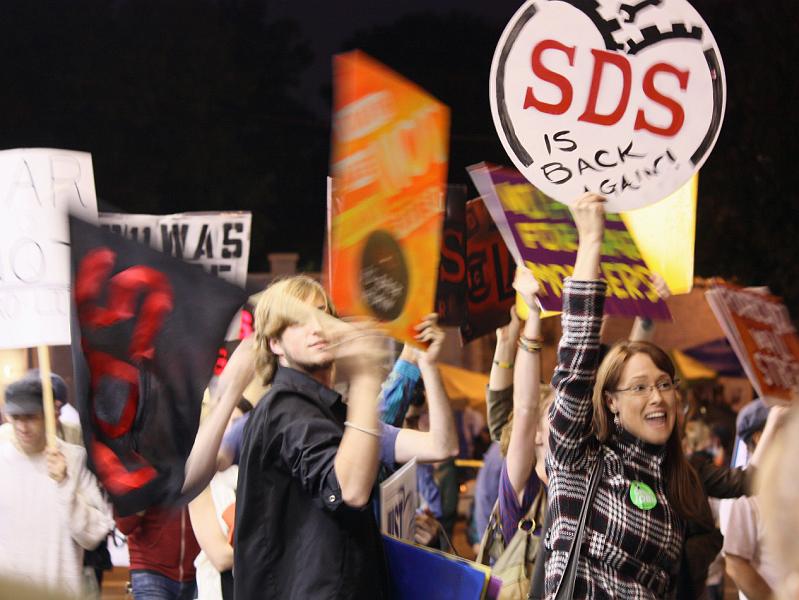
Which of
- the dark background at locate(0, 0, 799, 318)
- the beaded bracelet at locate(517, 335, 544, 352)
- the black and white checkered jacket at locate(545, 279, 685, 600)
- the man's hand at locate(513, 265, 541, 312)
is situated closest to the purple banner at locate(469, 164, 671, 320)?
the man's hand at locate(513, 265, 541, 312)

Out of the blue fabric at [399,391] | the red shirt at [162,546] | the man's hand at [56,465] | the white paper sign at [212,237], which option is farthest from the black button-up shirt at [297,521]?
the white paper sign at [212,237]

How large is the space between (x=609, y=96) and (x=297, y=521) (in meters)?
1.74

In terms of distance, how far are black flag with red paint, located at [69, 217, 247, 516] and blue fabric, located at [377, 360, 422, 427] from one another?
1405mm

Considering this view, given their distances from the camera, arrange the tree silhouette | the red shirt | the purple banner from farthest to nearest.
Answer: the tree silhouette → the red shirt → the purple banner

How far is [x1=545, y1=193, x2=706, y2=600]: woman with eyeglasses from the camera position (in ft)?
11.9

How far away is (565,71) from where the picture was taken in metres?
4.16

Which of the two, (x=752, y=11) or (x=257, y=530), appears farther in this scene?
(x=752, y=11)

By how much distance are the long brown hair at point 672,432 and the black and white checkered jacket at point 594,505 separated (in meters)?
0.05

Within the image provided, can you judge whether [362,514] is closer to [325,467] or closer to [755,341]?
[325,467]

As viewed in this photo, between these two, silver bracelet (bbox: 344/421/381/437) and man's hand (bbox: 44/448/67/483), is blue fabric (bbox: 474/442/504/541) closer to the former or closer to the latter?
man's hand (bbox: 44/448/67/483)

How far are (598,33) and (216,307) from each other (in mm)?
1547

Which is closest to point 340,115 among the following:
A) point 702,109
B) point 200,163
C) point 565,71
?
point 565,71

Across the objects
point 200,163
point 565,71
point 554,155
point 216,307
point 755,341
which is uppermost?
point 565,71

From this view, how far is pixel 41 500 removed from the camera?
5594 mm
